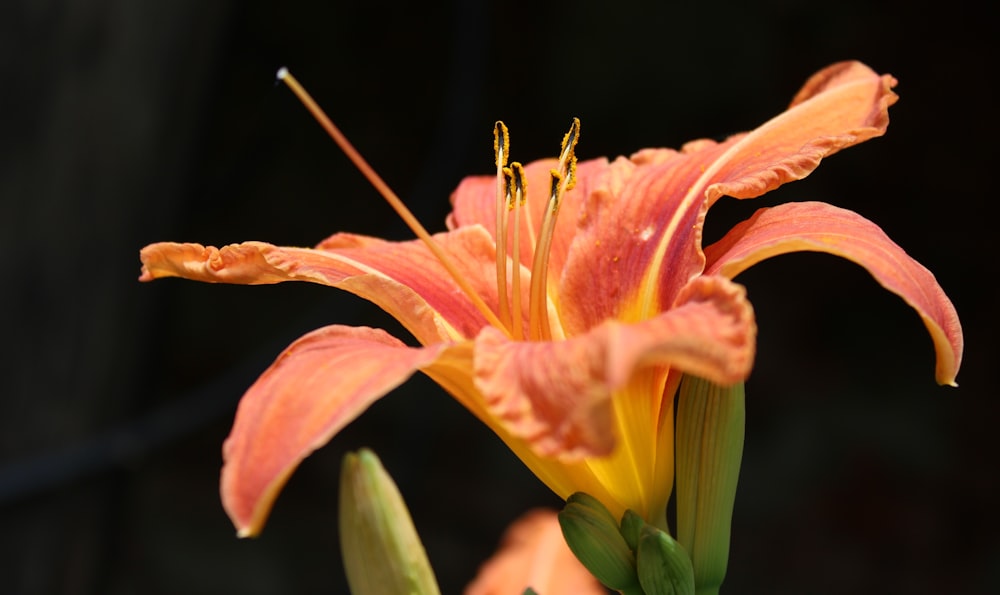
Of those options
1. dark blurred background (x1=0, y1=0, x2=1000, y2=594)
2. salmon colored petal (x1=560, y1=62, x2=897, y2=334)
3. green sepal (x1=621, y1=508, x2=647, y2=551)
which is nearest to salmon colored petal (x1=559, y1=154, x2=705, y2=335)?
salmon colored petal (x1=560, y1=62, x2=897, y2=334)

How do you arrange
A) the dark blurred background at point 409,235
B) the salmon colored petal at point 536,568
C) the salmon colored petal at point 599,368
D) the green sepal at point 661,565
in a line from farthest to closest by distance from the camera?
the dark blurred background at point 409,235
the salmon colored petal at point 536,568
the green sepal at point 661,565
the salmon colored petal at point 599,368

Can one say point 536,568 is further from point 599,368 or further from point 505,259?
point 599,368

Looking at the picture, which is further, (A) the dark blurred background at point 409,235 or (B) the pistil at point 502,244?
(A) the dark blurred background at point 409,235

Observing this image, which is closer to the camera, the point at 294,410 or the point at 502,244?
the point at 294,410

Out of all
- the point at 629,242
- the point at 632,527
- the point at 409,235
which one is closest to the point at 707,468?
the point at 632,527

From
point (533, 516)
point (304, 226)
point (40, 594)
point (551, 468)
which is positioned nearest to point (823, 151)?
point (551, 468)

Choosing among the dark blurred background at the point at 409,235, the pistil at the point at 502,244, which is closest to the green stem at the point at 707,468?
the pistil at the point at 502,244

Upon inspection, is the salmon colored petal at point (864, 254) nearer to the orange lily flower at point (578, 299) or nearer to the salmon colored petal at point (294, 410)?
the orange lily flower at point (578, 299)
